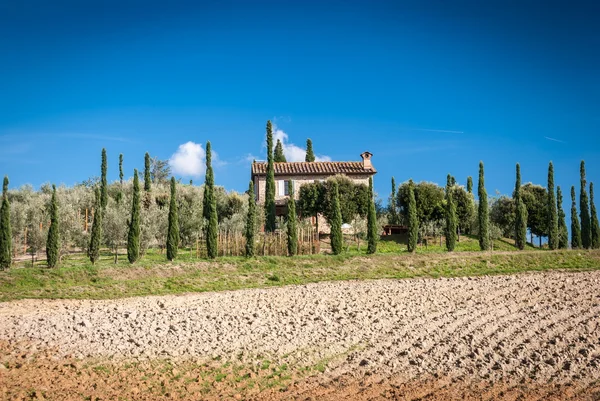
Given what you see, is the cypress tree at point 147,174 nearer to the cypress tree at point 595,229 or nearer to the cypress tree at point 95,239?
the cypress tree at point 95,239

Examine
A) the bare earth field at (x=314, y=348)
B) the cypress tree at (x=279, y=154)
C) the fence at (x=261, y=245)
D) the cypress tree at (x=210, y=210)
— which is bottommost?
the bare earth field at (x=314, y=348)

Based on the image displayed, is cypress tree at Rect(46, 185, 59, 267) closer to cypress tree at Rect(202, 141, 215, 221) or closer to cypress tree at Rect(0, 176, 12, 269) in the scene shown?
cypress tree at Rect(0, 176, 12, 269)

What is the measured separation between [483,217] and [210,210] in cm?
2091

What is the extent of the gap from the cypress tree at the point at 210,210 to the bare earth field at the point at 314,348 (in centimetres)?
1099

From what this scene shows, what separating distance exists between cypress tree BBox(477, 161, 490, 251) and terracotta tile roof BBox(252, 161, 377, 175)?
38.6ft

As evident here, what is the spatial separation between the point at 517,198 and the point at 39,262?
35.4 meters

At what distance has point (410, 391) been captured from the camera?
9.38 metres

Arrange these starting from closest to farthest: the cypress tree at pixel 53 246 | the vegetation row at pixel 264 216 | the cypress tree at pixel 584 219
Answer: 1. the cypress tree at pixel 53 246
2. the vegetation row at pixel 264 216
3. the cypress tree at pixel 584 219

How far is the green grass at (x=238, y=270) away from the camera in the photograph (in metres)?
23.2

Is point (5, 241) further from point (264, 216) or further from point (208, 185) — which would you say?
point (264, 216)

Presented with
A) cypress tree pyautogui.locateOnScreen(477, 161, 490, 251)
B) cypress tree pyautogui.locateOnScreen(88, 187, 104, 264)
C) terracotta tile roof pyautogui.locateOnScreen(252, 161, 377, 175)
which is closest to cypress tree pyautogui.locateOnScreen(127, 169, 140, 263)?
cypress tree pyautogui.locateOnScreen(88, 187, 104, 264)

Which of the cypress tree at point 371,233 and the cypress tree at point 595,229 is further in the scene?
the cypress tree at point 595,229

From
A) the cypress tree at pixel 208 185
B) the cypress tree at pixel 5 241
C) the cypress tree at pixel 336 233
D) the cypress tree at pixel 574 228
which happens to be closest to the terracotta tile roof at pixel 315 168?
the cypress tree at pixel 208 185

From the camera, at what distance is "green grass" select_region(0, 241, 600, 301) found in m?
23.2
